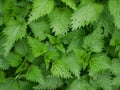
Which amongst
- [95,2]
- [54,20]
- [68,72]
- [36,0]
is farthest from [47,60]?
[95,2]

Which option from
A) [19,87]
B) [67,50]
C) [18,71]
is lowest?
[19,87]

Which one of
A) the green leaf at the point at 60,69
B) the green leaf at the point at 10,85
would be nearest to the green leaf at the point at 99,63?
the green leaf at the point at 60,69

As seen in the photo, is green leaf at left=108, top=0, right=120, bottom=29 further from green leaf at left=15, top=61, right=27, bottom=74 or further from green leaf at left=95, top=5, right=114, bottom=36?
green leaf at left=15, top=61, right=27, bottom=74

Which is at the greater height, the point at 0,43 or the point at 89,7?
the point at 89,7

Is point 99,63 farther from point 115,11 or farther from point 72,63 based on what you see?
point 115,11

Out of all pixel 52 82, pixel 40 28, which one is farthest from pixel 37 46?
pixel 52 82

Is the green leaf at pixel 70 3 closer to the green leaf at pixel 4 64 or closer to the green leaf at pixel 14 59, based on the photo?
the green leaf at pixel 14 59

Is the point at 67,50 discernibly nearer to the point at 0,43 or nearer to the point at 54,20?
the point at 54,20

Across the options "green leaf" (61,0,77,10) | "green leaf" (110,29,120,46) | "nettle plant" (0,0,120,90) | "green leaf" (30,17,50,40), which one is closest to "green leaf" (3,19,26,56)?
"nettle plant" (0,0,120,90)
